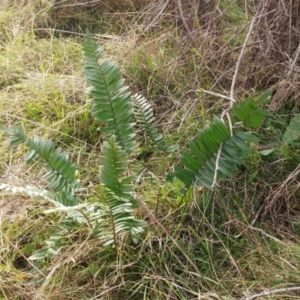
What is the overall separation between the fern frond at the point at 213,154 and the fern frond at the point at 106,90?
307mm

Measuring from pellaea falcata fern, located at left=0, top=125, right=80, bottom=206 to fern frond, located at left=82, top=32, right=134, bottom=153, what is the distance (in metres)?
0.24

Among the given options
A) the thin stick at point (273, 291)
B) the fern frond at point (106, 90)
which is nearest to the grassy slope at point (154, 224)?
the thin stick at point (273, 291)

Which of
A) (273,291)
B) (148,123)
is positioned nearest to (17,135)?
(148,123)

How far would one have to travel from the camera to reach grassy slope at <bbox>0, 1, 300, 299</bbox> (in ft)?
5.16

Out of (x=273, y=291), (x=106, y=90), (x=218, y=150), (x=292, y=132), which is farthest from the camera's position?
(x=292, y=132)

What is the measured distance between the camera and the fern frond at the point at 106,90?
1.78 meters

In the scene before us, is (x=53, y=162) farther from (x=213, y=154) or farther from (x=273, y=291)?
(x=273, y=291)

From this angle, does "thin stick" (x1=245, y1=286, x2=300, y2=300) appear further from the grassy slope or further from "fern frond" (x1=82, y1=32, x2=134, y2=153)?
"fern frond" (x1=82, y1=32, x2=134, y2=153)

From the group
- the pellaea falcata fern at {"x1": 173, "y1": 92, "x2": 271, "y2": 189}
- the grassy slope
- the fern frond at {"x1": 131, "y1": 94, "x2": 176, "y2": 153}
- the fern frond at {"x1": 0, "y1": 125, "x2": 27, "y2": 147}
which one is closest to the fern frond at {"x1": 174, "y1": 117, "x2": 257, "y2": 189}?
the pellaea falcata fern at {"x1": 173, "y1": 92, "x2": 271, "y2": 189}

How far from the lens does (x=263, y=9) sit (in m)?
2.10

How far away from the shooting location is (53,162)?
1646 millimetres

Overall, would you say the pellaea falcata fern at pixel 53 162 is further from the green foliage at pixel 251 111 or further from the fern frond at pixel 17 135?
the green foliage at pixel 251 111

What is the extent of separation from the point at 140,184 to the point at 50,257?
492mm

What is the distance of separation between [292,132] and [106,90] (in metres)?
0.76
